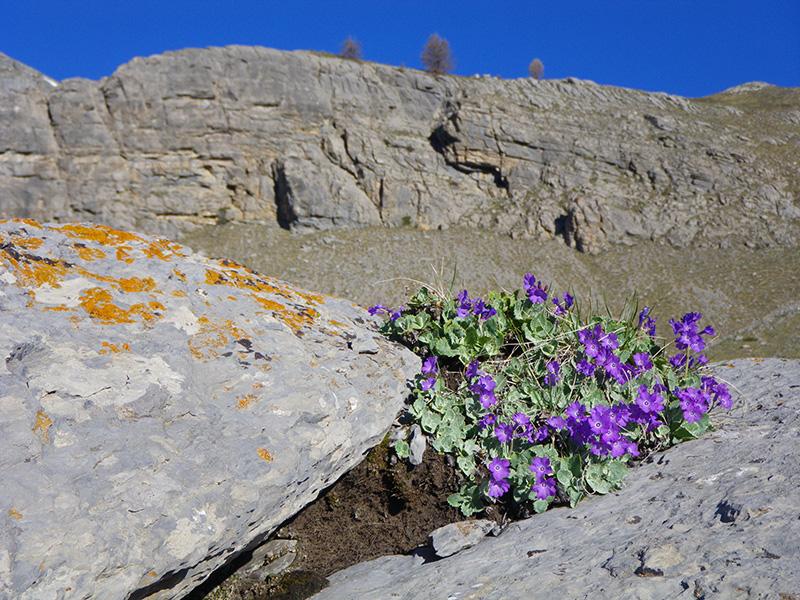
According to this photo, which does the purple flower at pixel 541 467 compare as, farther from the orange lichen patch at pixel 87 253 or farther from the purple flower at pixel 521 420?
the orange lichen patch at pixel 87 253

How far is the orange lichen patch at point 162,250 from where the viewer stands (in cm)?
434

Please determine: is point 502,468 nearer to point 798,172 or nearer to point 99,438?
point 99,438

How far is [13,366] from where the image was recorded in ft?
9.55

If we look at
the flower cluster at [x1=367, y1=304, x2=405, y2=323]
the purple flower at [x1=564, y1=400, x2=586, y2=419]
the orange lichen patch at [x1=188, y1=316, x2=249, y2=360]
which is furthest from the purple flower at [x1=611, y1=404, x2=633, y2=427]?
the orange lichen patch at [x1=188, y1=316, x2=249, y2=360]

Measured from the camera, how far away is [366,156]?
4653 cm

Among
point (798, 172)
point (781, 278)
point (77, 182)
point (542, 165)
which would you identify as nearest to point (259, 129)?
point (77, 182)

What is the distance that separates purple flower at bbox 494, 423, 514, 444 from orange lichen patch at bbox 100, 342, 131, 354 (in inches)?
83.3

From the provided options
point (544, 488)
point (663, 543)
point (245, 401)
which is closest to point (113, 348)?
point (245, 401)

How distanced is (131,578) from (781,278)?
47.7 m

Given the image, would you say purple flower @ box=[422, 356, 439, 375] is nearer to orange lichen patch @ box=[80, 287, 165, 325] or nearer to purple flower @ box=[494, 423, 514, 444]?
purple flower @ box=[494, 423, 514, 444]

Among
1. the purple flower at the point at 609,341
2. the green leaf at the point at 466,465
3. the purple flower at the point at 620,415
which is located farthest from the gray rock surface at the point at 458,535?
the purple flower at the point at 609,341

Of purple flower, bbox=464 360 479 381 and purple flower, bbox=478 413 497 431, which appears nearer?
purple flower, bbox=478 413 497 431

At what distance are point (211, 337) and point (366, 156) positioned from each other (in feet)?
145

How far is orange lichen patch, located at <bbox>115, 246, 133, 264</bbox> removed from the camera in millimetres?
4113
